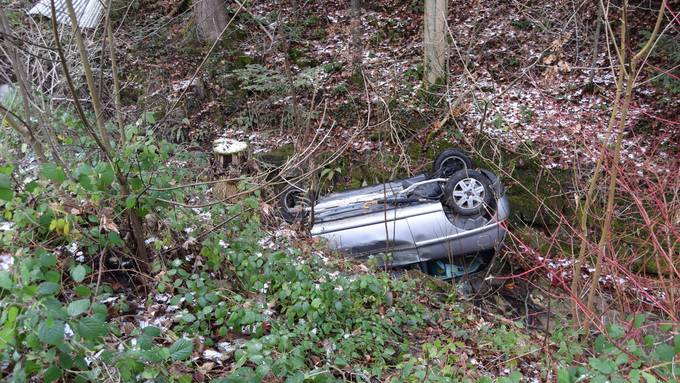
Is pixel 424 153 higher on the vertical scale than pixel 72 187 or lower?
lower

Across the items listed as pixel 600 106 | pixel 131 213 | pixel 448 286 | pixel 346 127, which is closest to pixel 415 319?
pixel 448 286

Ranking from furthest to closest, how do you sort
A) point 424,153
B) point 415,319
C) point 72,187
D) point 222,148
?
1. point 424,153
2. point 222,148
3. point 415,319
4. point 72,187

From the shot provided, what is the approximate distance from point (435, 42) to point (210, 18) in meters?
4.95

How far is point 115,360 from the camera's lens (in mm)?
1930

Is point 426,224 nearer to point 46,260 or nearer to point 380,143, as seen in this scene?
point 380,143

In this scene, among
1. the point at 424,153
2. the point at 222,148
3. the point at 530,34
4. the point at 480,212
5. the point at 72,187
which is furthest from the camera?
the point at 530,34

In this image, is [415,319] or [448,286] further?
[448,286]

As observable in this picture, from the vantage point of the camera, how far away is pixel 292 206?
685 cm

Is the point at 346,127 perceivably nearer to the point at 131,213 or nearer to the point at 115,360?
the point at 131,213

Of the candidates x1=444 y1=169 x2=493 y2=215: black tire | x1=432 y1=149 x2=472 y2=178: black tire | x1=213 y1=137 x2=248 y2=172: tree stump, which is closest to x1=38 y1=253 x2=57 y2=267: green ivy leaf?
x1=213 y1=137 x2=248 y2=172: tree stump

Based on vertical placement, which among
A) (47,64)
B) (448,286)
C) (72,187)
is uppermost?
(47,64)

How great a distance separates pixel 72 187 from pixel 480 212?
190 inches

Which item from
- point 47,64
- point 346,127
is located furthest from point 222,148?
point 346,127

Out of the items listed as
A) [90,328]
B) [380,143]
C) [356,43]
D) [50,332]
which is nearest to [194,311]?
[90,328]
